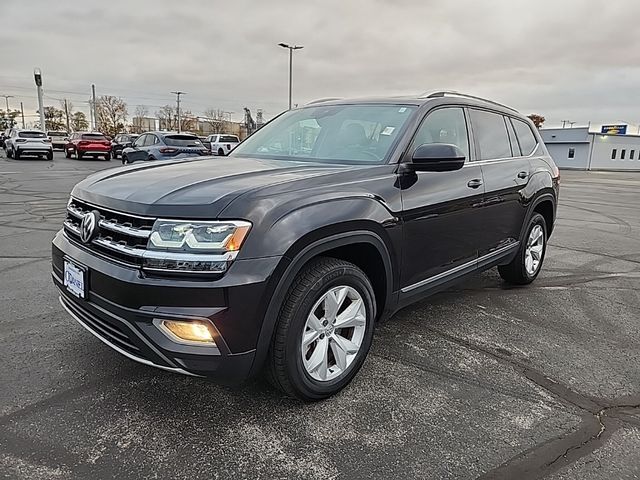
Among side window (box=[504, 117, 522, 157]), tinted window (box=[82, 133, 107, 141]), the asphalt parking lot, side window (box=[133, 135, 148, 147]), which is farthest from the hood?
tinted window (box=[82, 133, 107, 141])

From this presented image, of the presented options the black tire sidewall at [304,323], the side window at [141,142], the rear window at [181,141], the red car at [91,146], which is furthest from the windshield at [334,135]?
the red car at [91,146]

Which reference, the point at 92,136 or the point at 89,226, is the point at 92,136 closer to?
the point at 92,136

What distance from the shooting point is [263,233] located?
2381 millimetres

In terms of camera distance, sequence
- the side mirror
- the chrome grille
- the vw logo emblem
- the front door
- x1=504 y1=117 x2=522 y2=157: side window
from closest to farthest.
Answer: the chrome grille, the vw logo emblem, the side mirror, the front door, x1=504 y1=117 x2=522 y2=157: side window

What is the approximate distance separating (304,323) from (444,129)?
2055 mm

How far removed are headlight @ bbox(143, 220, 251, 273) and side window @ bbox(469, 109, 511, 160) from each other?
2.63 metres

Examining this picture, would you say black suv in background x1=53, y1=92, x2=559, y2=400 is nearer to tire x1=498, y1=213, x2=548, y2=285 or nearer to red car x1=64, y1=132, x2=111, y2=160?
tire x1=498, y1=213, x2=548, y2=285

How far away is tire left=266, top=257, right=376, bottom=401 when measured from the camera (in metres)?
2.55

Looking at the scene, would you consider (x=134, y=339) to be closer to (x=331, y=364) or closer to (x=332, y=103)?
(x=331, y=364)

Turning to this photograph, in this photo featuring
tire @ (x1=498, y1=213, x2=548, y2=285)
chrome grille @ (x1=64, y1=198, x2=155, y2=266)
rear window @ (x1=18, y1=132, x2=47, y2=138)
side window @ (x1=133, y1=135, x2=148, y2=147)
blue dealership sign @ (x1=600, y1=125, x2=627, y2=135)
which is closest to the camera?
chrome grille @ (x1=64, y1=198, x2=155, y2=266)

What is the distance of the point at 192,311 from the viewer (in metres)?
2.29

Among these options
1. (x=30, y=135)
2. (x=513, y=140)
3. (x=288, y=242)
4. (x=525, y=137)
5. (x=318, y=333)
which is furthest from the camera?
(x=30, y=135)

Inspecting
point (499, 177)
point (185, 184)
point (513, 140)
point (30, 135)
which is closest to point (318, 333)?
point (185, 184)

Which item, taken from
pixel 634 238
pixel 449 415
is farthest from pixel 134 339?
pixel 634 238
